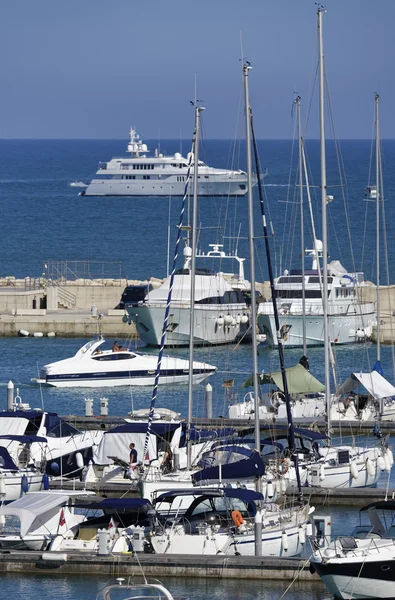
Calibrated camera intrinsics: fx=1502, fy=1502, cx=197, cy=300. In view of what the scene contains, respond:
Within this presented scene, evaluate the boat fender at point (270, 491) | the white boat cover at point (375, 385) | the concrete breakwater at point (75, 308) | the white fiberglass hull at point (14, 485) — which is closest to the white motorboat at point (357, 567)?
the boat fender at point (270, 491)

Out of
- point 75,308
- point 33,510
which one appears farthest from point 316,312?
point 33,510

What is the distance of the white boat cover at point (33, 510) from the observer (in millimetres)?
21875

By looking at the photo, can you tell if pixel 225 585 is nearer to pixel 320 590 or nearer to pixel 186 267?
pixel 320 590

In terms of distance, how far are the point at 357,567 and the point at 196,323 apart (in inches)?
1023

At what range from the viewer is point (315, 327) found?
44.1 m

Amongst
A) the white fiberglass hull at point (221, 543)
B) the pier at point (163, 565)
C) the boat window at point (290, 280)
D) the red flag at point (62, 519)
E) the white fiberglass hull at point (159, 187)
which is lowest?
the pier at point (163, 565)

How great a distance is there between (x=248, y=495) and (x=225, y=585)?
155 centimetres

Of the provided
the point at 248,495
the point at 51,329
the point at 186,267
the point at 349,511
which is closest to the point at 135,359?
the point at 186,267

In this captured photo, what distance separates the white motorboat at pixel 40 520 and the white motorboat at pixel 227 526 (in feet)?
4.57

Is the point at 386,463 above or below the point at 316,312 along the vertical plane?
below

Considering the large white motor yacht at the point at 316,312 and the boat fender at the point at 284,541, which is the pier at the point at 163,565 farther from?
→ the large white motor yacht at the point at 316,312

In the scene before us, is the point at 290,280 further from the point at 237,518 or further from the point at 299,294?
the point at 237,518

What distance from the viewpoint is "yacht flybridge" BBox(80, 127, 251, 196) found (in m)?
131
